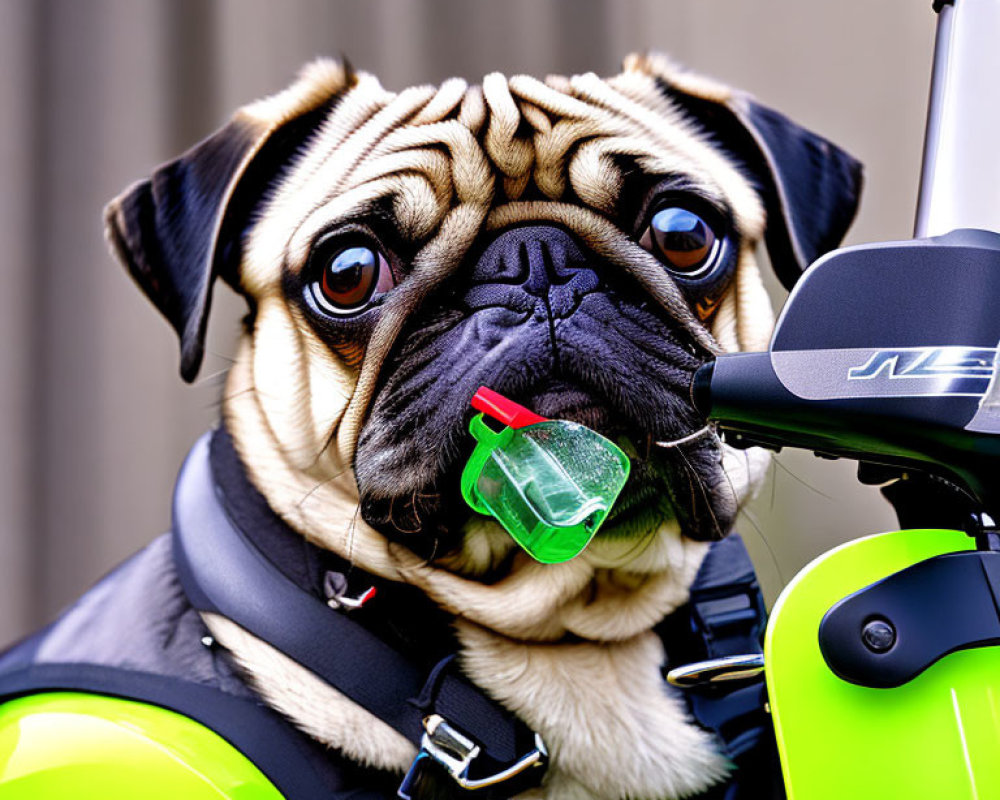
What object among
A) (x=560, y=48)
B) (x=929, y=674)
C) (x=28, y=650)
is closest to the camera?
(x=929, y=674)

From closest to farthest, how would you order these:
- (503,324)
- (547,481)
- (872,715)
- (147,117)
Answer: (872,715)
(547,481)
(503,324)
(147,117)

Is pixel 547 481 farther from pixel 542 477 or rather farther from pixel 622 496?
pixel 622 496

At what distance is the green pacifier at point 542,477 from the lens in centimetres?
87

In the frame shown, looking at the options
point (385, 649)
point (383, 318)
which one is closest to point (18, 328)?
point (383, 318)

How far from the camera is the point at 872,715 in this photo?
0.65 metres

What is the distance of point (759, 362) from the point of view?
667mm

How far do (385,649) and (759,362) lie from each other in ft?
1.72

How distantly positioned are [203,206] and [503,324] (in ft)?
1.31

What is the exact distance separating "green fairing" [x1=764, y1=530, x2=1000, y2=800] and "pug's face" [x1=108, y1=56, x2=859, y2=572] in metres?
0.30

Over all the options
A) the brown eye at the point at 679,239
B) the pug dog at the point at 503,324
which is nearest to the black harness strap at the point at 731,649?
the pug dog at the point at 503,324

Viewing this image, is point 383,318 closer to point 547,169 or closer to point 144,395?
point 547,169

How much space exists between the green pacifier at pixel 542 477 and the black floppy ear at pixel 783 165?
366 mm

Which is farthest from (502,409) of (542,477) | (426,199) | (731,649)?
(731,649)

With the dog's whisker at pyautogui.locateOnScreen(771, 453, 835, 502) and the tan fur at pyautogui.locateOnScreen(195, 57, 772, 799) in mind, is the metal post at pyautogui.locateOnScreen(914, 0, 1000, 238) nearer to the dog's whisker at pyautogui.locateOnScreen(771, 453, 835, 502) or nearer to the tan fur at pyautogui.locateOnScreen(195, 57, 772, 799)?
the tan fur at pyautogui.locateOnScreen(195, 57, 772, 799)
